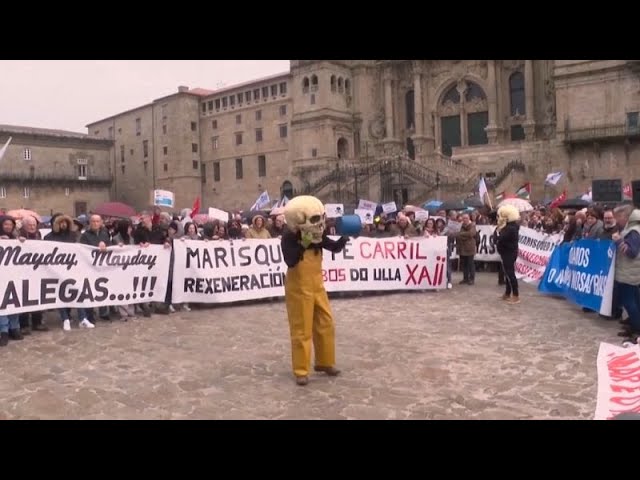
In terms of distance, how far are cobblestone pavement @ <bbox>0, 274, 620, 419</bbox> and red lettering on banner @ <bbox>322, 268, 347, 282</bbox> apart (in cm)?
177

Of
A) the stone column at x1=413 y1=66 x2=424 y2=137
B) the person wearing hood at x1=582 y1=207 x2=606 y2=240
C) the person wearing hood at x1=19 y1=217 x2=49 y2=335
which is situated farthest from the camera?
the stone column at x1=413 y1=66 x2=424 y2=137

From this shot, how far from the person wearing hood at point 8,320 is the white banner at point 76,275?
164 mm

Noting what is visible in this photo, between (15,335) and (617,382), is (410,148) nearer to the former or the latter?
(15,335)

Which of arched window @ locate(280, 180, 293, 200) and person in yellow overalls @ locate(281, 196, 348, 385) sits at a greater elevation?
arched window @ locate(280, 180, 293, 200)

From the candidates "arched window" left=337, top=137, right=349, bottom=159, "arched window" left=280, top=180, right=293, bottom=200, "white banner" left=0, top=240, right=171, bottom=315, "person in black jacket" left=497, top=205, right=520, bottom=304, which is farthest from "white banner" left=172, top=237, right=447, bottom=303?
"arched window" left=280, top=180, right=293, bottom=200

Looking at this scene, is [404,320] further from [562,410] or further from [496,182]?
[496,182]

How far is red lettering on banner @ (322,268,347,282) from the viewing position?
1255cm

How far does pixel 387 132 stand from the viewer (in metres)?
53.2

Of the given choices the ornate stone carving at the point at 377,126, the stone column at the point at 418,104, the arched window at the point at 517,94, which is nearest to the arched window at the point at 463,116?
the stone column at the point at 418,104

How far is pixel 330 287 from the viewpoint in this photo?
41.1 feet

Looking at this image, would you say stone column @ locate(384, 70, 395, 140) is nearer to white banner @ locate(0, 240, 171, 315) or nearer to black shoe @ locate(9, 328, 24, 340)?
white banner @ locate(0, 240, 171, 315)

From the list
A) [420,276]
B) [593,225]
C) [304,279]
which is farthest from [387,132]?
[304,279]

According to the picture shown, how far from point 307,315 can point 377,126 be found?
50.2 m

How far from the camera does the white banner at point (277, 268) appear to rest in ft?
36.9
